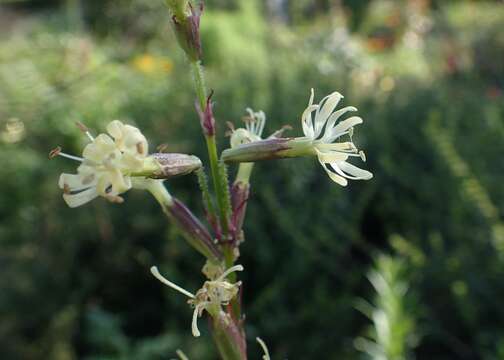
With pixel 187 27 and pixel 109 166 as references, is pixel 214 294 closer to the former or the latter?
pixel 109 166

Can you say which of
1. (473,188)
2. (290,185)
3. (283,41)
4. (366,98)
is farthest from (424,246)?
(283,41)

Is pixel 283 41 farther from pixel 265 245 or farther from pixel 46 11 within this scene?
pixel 46 11

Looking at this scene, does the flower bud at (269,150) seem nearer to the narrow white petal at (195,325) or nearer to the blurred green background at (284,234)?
the narrow white petal at (195,325)

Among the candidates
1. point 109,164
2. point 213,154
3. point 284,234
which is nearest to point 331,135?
point 213,154

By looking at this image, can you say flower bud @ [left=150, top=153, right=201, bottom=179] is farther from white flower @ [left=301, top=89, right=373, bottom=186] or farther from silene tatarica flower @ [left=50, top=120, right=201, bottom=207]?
white flower @ [left=301, top=89, right=373, bottom=186]

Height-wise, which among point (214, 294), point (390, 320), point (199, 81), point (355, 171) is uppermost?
point (199, 81)

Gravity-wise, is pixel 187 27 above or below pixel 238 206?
above

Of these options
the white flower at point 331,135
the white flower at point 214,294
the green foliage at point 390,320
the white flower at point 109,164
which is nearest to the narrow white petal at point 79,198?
the white flower at point 109,164
